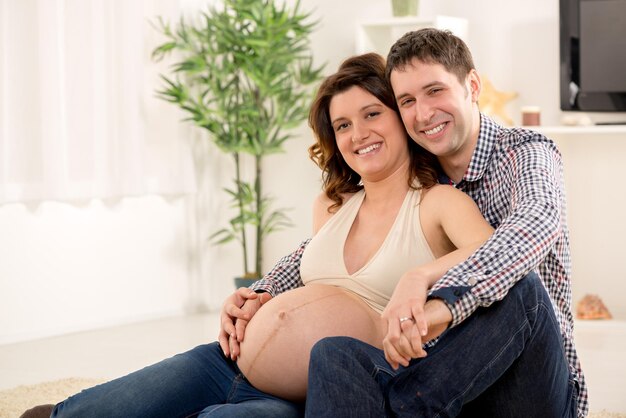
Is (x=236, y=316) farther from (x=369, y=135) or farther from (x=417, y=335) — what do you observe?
(x=417, y=335)

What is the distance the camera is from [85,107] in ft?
14.7

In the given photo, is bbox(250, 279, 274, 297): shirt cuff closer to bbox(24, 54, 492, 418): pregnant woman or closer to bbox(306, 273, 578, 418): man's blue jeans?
bbox(24, 54, 492, 418): pregnant woman

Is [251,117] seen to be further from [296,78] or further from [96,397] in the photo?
[96,397]

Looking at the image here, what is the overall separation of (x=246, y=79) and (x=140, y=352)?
→ 6.50 feet

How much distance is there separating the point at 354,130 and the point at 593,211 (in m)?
3.19

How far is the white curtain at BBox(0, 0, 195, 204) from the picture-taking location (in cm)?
418

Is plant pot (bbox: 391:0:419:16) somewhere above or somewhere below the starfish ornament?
above

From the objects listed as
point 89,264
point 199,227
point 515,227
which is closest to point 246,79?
point 199,227

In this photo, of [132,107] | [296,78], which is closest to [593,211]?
[296,78]

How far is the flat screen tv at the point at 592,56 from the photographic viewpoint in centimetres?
461

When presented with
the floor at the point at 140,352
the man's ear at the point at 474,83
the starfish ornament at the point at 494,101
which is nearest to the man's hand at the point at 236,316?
the man's ear at the point at 474,83

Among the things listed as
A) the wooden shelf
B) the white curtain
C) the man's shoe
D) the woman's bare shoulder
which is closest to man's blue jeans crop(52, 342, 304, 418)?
the man's shoe

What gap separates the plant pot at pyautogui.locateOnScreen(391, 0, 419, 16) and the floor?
1846 millimetres

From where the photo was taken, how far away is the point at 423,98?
187 cm
